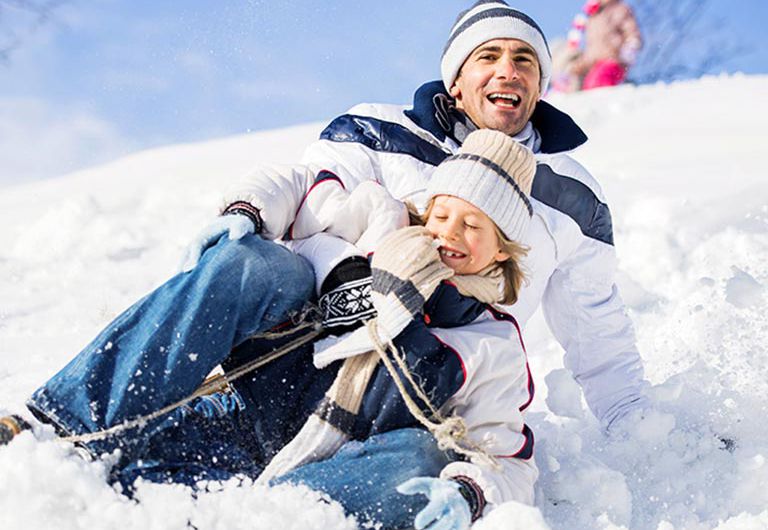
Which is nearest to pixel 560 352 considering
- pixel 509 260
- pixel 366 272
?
pixel 509 260

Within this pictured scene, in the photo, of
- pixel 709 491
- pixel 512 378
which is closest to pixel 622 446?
pixel 709 491

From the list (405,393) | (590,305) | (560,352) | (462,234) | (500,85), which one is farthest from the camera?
(560,352)

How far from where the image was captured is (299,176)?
1.64 meters

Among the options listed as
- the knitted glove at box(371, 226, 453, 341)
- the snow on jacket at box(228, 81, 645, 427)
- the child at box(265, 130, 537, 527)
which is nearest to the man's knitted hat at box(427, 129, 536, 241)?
the child at box(265, 130, 537, 527)

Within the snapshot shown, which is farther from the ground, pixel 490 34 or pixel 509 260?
pixel 490 34

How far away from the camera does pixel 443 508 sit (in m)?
1.28

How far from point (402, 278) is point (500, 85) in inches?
30.5

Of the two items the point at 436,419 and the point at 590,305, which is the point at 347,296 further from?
the point at 590,305

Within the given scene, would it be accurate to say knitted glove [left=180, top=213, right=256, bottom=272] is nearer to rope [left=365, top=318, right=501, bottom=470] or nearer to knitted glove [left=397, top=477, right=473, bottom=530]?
rope [left=365, top=318, right=501, bottom=470]

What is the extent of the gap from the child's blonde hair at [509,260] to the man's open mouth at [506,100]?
1.62ft

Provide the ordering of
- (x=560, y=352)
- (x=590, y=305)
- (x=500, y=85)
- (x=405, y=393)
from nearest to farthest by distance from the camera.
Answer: (x=405, y=393)
(x=500, y=85)
(x=590, y=305)
(x=560, y=352)

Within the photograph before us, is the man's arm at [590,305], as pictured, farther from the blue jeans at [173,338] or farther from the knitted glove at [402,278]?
the blue jeans at [173,338]

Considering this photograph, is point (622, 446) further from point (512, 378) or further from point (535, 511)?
point (535, 511)

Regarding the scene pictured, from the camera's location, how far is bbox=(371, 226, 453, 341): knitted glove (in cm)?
138
